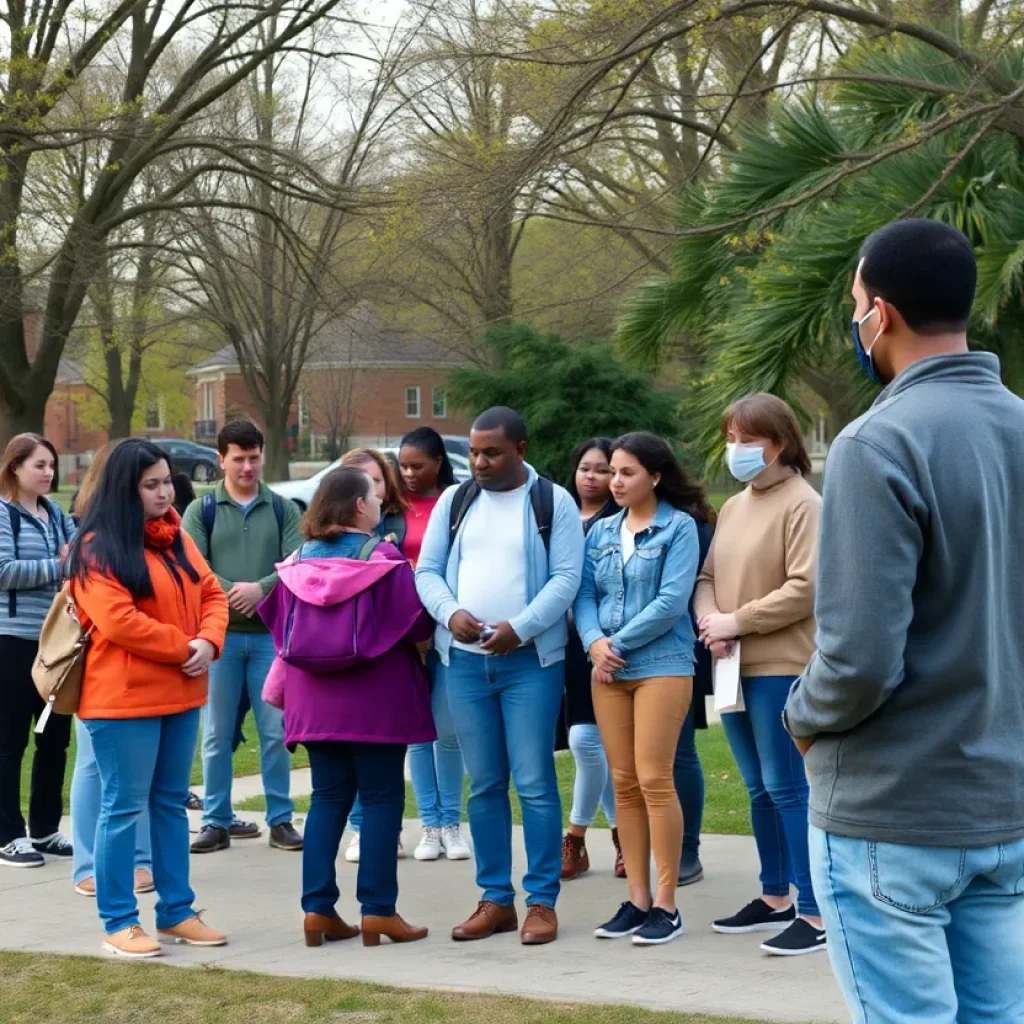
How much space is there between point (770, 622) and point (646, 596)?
58cm

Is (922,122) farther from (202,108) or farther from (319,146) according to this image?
(319,146)

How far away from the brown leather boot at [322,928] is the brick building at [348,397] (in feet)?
130

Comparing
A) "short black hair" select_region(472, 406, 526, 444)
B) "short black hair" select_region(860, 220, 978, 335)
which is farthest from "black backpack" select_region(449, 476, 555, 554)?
"short black hair" select_region(860, 220, 978, 335)

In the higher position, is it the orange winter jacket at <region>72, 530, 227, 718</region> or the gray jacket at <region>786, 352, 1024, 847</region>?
the gray jacket at <region>786, 352, 1024, 847</region>

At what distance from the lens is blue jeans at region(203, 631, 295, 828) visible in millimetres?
7598

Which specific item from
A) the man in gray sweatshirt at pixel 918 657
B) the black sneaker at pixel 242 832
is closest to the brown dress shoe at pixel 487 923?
the black sneaker at pixel 242 832

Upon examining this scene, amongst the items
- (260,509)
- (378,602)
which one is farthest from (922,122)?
(378,602)

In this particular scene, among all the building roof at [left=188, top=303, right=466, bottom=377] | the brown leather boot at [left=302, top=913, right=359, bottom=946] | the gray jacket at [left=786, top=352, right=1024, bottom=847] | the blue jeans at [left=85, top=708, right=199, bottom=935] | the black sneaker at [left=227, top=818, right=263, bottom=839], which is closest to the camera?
the gray jacket at [left=786, top=352, right=1024, bottom=847]

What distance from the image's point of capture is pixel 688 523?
237 inches

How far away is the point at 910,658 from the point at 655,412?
1811 cm

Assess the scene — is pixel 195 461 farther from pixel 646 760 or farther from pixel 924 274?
pixel 924 274

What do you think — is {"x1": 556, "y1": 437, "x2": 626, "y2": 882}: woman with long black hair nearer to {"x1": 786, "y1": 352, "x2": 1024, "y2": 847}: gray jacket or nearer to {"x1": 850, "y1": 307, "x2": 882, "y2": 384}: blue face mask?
{"x1": 850, "y1": 307, "x2": 882, "y2": 384}: blue face mask

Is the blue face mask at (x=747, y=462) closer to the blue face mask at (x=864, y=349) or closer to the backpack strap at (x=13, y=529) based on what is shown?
the blue face mask at (x=864, y=349)

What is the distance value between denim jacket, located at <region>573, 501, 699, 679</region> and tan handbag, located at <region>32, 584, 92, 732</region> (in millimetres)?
2012
